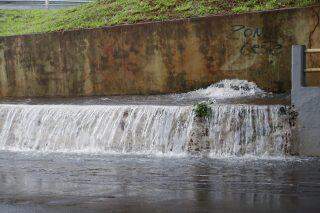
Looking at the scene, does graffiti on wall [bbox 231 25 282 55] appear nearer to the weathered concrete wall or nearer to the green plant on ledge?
the weathered concrete wall

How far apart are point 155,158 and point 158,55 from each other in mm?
5511

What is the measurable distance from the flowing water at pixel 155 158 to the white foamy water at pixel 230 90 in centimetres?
3

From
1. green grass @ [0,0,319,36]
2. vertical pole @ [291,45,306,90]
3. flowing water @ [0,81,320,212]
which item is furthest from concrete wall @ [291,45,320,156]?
green grass @ [0,0,319,36]

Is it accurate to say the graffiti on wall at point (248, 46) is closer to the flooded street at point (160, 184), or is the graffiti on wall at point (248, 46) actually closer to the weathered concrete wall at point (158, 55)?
the weathered concrete wall at point (158, 55)

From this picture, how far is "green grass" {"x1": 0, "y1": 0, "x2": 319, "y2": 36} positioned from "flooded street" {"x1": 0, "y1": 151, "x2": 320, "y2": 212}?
7.00 m

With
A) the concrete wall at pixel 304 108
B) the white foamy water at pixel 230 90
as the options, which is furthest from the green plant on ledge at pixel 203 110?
the white foamy water at pixel 230 90

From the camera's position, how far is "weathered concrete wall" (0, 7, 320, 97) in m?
15.4

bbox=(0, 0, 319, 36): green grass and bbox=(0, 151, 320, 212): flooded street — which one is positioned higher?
bbox=(0, 0, 319, 36): green grass

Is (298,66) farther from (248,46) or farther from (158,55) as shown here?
(158,55)

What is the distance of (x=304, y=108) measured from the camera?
37.4ft

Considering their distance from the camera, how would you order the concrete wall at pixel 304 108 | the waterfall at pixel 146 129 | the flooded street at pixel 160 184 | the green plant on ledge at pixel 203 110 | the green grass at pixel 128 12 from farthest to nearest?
the green grass at pixel 128 12 → the green plant on ledge at pixel 203 110 → the waterfall at pixel 146 129 → the concrete wall at pixel 304 108 → the flooded street at pixel 160 184

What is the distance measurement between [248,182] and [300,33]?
6961 mm

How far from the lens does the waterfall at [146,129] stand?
11.8 meters

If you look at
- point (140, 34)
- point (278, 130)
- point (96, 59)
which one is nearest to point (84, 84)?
point (96, 59)
